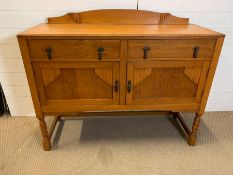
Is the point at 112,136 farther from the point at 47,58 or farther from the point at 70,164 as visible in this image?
the point at 47,58

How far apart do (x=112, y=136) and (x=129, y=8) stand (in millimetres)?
1091

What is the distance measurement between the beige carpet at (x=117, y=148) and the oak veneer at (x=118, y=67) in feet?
0.95

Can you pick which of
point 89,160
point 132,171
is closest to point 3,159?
point 89,160

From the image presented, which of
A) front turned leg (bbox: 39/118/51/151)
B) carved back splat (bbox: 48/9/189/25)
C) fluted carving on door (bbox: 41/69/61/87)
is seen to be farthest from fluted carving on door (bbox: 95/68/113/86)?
front turned leg (bbox: 39/118/51/151)

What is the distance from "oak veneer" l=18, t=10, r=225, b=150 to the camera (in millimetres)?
1134

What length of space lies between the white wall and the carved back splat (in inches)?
2.5

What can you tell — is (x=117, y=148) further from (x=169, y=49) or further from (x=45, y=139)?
(x=169, y=49)

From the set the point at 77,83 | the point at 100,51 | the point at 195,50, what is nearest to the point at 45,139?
the point at 77,83

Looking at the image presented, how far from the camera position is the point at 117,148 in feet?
5.14

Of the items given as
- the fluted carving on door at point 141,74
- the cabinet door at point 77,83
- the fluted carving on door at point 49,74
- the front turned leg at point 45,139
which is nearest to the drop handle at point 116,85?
Result: the cabinet door at point 77,83

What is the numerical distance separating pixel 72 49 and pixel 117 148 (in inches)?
34.7

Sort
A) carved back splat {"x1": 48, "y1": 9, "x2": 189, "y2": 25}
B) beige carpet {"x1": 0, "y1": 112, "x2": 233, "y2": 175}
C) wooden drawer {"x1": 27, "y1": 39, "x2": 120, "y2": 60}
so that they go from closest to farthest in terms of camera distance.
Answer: wooden drawer {"x1": 27, "y1": 39, "x2": 120, "y2": 60}
beige carpet {"x1": 0, "y1": 112, "x2": 233, "y2": 175}
carved back splat {"x1": 48, "y1": 9, "x2": 189, "y2": 25}

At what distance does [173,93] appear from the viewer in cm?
135

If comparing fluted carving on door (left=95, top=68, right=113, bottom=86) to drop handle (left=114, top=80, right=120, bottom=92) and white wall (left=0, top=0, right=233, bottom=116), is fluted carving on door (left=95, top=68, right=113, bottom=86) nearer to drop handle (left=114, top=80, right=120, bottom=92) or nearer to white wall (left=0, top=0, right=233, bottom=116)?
drop handle (left=114, top=80, right=120, bottom=92)
